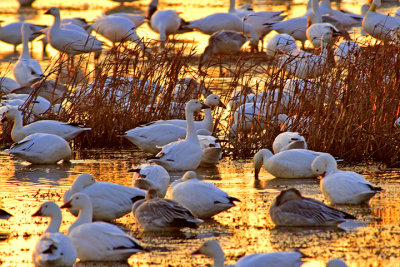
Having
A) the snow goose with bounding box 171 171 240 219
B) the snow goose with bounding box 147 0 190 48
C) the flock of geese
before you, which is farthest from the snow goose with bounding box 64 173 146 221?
the snow goose with bounding box 147 0 190 48

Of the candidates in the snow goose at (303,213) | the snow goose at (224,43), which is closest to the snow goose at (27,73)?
the snow goose at (224,43)

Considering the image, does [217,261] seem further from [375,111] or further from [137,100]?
[137,100]

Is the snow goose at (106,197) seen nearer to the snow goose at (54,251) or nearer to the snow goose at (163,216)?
the snow goose at (163,216)

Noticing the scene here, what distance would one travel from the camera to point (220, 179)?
8.67 meters

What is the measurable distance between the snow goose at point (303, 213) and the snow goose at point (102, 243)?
4.70ft

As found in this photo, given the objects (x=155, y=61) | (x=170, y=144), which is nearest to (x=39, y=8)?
(x=155, y=61)

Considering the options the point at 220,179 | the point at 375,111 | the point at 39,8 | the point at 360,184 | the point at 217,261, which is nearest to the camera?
the point at 217,261

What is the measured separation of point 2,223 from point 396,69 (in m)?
5.08

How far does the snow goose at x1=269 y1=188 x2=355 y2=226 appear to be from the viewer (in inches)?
252

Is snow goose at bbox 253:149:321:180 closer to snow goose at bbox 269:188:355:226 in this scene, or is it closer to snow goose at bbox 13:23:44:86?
snow goose at bbox 269:188:355:226

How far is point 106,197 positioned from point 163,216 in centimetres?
65

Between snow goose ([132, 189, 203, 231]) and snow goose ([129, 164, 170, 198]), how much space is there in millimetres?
910

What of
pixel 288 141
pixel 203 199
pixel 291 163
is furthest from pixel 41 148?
pixel 203 199

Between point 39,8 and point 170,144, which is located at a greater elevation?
point 170,144
